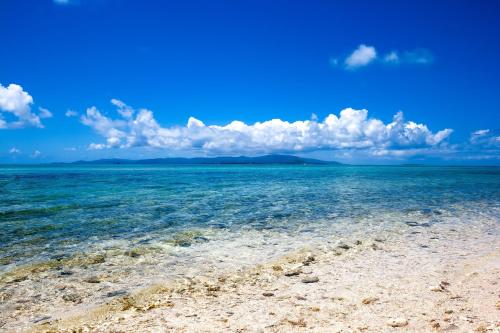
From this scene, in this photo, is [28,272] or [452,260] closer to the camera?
[28,272]

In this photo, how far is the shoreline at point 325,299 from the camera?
664cm

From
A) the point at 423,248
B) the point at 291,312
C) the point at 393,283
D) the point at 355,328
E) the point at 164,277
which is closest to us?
the point at 355,328

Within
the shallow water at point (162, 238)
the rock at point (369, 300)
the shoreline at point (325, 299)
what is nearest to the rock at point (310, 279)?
the shoreline at point (325, 299)

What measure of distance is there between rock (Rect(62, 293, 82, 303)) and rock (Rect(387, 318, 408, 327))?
6975 mm

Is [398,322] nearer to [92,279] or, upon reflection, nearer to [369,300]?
[369,300]

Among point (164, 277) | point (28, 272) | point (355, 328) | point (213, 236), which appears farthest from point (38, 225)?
point (355, 328)

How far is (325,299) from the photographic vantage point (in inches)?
311

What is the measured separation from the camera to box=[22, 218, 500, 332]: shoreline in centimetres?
A: 664

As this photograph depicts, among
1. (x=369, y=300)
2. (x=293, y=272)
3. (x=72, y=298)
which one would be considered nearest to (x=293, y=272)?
(x=293, y=272)

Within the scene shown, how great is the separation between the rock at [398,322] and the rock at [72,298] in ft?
22.9

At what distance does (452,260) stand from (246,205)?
15980 mm

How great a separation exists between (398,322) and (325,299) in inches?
68.3

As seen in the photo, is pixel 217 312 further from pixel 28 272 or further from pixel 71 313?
pixel 28 272

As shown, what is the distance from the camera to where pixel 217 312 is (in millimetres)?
7293
